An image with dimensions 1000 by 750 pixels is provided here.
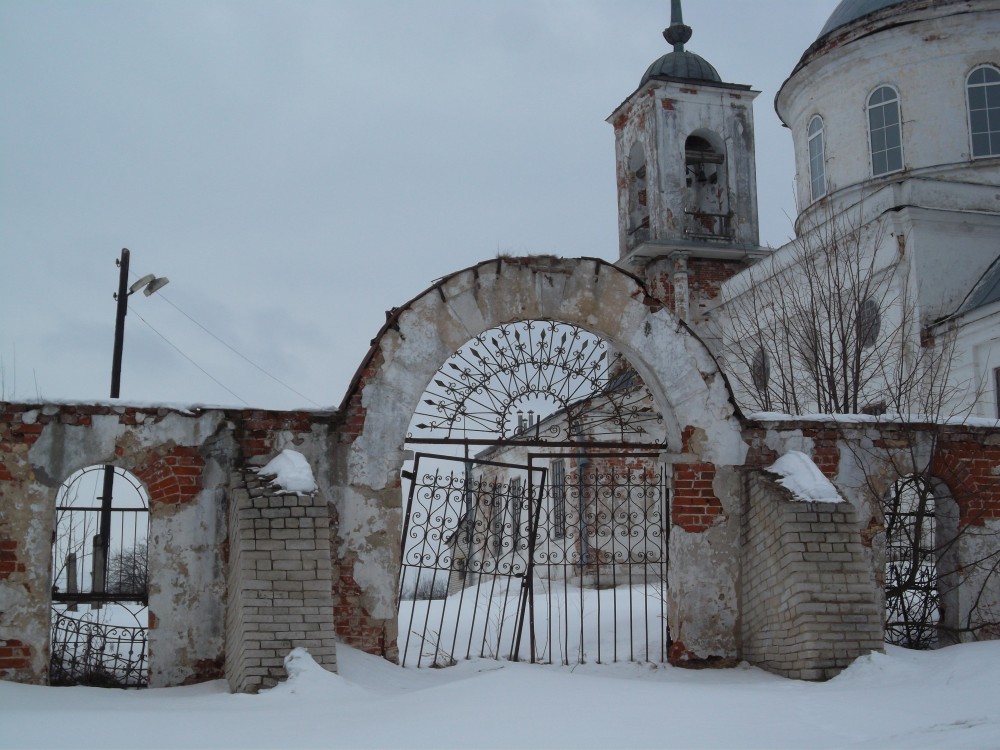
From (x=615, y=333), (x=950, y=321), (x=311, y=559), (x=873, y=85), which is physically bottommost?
(x=311, y=559)

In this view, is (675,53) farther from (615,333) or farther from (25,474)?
(25,474)

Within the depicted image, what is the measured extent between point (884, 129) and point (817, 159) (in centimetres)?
146

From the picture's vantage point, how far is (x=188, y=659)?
8961 millimetres

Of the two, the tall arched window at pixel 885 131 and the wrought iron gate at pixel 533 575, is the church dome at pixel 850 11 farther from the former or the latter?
the wrought iron gate at pixel 533 575

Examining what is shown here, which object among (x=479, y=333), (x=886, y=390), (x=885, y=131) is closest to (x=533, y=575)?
(x=479, y=333)

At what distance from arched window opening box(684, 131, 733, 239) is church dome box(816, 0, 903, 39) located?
3.37 m

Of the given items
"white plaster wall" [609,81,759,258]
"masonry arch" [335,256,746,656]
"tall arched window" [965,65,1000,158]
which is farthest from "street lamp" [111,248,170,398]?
"tall arched window" [965,65,1000,158]

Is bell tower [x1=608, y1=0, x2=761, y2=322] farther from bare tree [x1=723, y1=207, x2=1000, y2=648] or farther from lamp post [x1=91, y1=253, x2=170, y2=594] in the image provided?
lamp post [x1=91, y1=253, x2=170, y2=594]

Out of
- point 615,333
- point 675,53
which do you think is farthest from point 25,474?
point 675,53

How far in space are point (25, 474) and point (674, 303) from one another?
15.7 metres

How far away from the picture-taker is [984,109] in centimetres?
1988

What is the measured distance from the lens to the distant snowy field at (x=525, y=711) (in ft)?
21.3

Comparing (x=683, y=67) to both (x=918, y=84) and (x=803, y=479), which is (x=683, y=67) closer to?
(x=918, y=84)

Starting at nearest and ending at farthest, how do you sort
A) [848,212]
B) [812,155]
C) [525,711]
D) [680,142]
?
[525,711]
[848,212]
[812,155]
[680,142]
